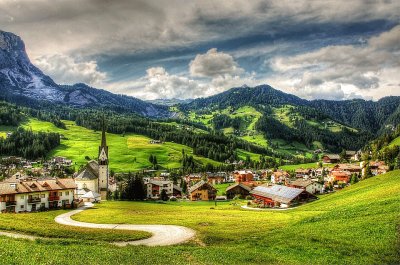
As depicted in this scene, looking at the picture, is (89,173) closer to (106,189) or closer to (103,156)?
(103,156)

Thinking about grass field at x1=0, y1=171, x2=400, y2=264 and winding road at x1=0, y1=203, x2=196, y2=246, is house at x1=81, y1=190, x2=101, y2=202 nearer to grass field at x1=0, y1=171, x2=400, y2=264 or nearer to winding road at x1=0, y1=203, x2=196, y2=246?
winding road at x1=0, y1=203, x2=196, y2=246

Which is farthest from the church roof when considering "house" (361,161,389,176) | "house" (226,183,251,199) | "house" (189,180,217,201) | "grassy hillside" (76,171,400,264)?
"house" (361,161,389,176)

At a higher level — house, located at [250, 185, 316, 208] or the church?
the church

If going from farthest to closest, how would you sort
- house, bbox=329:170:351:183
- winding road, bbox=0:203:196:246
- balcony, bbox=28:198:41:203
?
house, bbox=329:170:351:183 → balcony, bbox=28:198:41:203 → winding road, bbox=0:203:196:246

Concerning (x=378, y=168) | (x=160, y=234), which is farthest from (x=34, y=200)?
(x=378, y=168)

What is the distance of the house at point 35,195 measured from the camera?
81562mm

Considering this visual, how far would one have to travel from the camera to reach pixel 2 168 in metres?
194

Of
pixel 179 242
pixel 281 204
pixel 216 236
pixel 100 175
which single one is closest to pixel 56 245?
pixel 179 242

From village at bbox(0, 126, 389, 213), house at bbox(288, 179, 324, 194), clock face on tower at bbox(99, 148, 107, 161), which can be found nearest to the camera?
village at bbox(0, 126, 389, 213)

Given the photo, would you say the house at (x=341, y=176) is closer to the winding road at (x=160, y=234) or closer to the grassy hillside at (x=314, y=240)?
the grassy hillside at (x=314, y=240)

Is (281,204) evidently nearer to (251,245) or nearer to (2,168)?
(251,245)

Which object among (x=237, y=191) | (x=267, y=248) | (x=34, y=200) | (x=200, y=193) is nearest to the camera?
(x=267, y=248)

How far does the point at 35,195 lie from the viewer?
85.1 metres

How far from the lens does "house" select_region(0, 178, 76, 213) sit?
8156 cm
